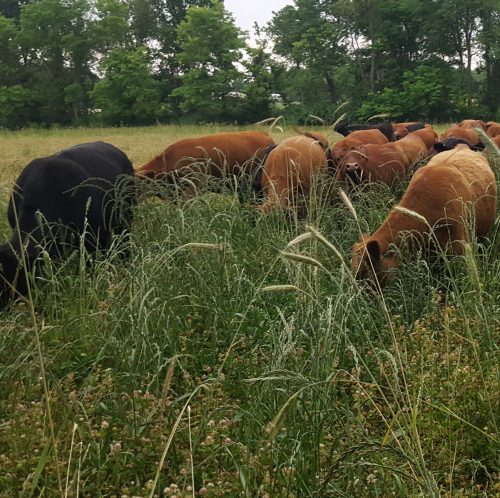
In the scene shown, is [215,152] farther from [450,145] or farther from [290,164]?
[450,145]

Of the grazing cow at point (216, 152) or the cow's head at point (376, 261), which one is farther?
the grazing cow at point (216, 152)

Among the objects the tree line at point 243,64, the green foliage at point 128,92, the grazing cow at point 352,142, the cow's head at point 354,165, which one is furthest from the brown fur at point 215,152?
the green foliage at point 128,92

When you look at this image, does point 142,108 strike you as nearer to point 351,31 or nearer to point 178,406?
point 351,31

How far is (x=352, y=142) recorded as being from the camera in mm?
9852

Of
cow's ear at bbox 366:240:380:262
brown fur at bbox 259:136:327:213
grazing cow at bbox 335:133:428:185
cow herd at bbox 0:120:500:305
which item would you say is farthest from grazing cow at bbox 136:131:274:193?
cow's ear at bbox 366:240:380:262

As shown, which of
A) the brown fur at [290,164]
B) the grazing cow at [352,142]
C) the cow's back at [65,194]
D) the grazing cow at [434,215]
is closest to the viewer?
the grazing cow at [434,215]

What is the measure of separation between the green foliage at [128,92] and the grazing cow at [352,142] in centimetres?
4085

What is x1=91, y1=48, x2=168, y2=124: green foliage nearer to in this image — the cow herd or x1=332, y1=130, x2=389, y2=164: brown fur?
→ x1=332, y1=130, x2=389, y2=164: brown fur

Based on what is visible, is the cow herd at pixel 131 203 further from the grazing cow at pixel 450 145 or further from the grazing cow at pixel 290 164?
the grazing cow at pixel 450 145

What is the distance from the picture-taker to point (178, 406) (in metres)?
3.10

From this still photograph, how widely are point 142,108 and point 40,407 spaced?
50.0 metres

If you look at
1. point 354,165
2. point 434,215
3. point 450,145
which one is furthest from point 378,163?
point 434,215

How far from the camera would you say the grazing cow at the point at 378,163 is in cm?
752

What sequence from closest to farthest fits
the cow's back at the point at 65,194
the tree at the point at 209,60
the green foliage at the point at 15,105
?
the cow's back at the point at 65,194, the tree at the point at 209,60, the green foliage at the point at 15,105
